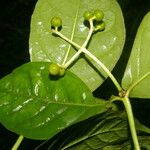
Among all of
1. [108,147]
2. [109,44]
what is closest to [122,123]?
[108,147]

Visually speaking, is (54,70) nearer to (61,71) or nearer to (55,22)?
(61,71)

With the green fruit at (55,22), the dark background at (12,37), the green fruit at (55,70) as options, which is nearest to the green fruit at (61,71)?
the green fruit at (55,70)

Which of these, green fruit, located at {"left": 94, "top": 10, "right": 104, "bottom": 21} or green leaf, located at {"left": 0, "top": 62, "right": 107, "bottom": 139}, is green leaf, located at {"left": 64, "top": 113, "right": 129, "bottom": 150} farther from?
green fruit, located at {"left": 94, "top": 10, "right": 104, "bottom": 21}

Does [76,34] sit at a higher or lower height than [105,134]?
higher

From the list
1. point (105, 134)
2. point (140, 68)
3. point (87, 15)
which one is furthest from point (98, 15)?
point (105, 134)

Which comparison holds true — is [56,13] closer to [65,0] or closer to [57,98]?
[65,0]

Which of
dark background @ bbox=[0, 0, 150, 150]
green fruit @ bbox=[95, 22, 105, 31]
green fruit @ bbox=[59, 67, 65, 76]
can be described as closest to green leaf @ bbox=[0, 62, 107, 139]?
green fruit @ bbox=[59, 67, 65, 76]

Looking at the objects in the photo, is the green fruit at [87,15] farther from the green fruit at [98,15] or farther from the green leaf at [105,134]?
the green leaf at [105,134]
